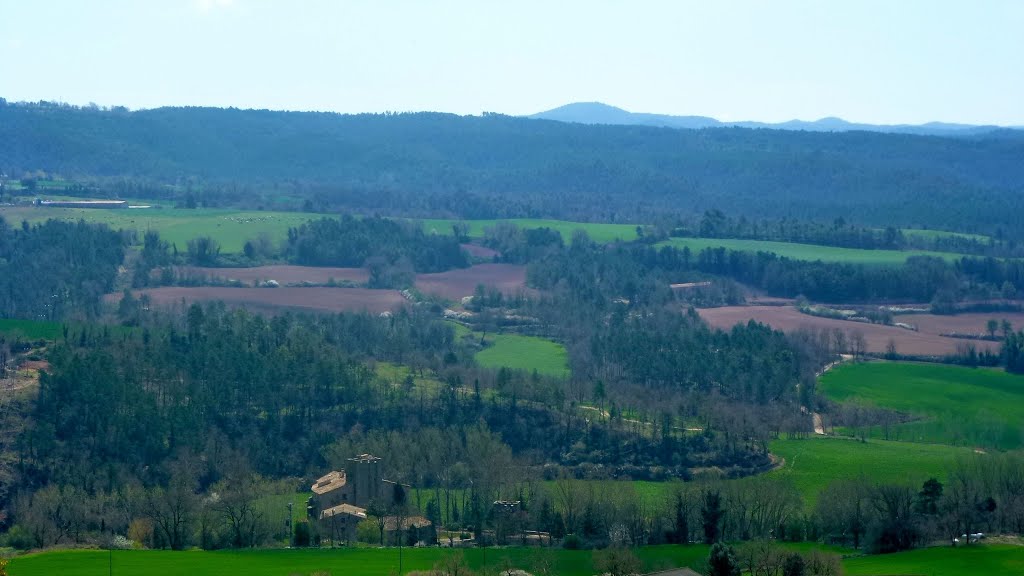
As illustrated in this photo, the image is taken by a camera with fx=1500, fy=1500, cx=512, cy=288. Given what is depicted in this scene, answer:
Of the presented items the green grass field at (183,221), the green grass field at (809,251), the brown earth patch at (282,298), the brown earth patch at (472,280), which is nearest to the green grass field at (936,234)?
the green grass field at (809,251)

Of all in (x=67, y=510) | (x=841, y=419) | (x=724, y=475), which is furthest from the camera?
(x=841, y=419)

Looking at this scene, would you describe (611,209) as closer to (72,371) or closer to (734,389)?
(734,389)

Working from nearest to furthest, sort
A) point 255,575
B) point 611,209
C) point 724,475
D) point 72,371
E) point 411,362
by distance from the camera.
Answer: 1. point 255,575
2. point 724,475
3. point 72,371
4. point 411,362
5. point 611,209

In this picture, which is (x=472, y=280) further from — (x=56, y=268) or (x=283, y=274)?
(x=56, y=268)

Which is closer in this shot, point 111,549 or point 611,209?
point 111,549

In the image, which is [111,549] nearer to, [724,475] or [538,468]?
[538,468]

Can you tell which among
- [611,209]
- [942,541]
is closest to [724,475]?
Result: [942,541]

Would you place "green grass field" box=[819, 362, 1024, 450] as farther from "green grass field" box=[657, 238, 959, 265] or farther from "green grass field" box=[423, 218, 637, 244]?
"green grass field" box=[423, 218, 637, 244]
